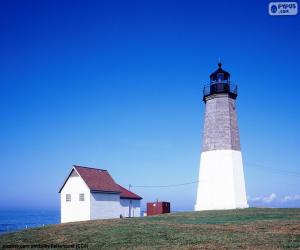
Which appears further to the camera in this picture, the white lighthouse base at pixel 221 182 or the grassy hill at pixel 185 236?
the white lighthouse base at pixel 221 182

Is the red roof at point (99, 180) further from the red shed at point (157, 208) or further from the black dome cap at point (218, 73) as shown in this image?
the black dome cap at point (218, 73)

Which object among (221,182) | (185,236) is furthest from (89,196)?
(185,236)

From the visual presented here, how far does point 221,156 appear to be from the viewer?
40.0m

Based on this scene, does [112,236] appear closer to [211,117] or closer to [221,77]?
[211,117]

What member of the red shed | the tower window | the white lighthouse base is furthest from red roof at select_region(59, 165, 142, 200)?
the tower window

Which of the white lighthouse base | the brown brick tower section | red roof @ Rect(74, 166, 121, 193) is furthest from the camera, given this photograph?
red roof @ Rect(74, 166, 121, 193)

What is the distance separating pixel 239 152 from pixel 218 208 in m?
6.26

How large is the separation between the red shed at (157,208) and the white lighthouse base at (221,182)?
604 cm

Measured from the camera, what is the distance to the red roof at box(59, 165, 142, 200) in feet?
139

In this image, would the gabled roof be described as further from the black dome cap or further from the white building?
the black dome cap

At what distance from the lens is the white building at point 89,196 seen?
4175 cm

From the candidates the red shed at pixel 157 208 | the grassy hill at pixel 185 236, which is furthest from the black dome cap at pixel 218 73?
the grassy hill at pixel 185 236

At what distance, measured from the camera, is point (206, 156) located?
41.2 meters

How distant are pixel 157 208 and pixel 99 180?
25.1 ft
